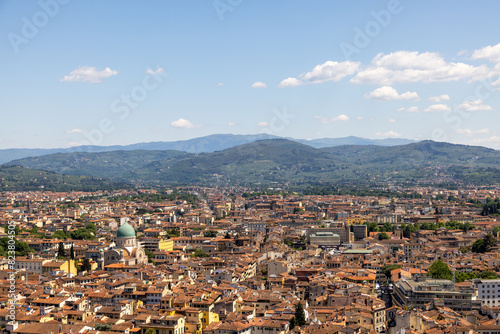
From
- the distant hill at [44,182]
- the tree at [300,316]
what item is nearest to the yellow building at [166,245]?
the tree at [300,316]

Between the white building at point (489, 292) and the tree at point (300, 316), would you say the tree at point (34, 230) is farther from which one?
the white building at point (489, 292)

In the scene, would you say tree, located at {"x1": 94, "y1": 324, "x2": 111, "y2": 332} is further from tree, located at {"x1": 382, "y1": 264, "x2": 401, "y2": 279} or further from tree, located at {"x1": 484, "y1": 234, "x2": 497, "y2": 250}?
tree, located at {"x1": 484, "y1": 234, "x2": 497, "y2": 250}

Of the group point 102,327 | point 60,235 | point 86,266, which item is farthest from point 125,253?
point 102,327

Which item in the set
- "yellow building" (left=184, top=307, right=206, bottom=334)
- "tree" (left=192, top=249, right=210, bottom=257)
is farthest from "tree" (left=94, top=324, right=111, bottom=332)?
"tree" (left=192, top=249, right=210, bottom=257)

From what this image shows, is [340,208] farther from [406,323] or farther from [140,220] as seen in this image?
[406,323]

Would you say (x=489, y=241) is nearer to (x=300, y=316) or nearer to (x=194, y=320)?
(x=300, y=316)

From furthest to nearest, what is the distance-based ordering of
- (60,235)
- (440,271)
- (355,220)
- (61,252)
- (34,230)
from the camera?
(355,220) < (34,230) < (60,235) < (61,252) < (440,271)
